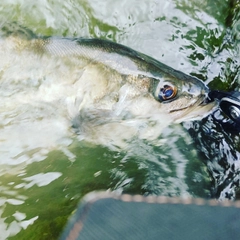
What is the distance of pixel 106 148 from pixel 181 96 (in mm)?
630

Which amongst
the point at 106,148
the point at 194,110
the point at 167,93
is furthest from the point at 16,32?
the point at 194,110

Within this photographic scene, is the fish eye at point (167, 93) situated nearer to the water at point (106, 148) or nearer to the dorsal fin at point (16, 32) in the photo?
the water at point (106, 148)

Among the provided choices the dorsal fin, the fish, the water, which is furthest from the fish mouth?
the dorsal fin

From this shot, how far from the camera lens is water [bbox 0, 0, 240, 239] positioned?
8.51 feet

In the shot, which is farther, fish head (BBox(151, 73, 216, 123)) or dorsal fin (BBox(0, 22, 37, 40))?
dorsal fin (BBox(0, 22, 37, 40))

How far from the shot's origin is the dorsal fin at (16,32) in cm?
267

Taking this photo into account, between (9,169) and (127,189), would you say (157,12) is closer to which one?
(127,189)

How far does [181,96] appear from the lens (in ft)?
8.25

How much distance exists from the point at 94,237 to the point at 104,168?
82 centimetres

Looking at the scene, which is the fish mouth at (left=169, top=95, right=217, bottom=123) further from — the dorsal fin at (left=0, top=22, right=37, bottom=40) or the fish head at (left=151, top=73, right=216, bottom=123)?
the dorsal fin at (left=0, top=22, right=37, bottom=40)

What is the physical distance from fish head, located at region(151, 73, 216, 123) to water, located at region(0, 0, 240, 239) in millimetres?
178

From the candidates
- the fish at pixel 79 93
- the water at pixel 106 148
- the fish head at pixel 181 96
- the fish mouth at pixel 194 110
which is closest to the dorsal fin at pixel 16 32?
the fish at pixel 79 93

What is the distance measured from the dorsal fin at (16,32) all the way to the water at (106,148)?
0.20 m

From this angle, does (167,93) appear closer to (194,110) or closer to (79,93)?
(194,110)
